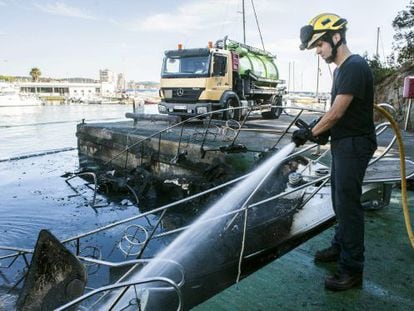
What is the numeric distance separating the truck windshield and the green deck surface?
1256cm

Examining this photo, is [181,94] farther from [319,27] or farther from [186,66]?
[319,27]

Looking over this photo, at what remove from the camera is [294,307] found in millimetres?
2672

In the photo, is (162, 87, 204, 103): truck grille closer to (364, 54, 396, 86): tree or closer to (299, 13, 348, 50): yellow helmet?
(364, 54, 396, 86): tree

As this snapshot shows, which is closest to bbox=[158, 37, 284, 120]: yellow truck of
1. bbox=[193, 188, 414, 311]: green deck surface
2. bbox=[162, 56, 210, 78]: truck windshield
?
bbox=[162, 56, 210, 78]: truck windshield

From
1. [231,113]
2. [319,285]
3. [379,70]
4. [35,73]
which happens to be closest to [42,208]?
[319,285]

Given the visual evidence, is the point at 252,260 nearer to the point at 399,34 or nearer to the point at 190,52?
the point at 190,52

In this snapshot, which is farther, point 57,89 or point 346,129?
point 57,89

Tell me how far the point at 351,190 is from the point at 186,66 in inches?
552

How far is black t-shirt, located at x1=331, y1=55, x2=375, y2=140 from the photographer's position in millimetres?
2508

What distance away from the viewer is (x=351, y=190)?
2.73m

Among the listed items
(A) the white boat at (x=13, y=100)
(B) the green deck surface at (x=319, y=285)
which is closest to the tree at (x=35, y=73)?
(A) the white boat at (x=13, y=100)

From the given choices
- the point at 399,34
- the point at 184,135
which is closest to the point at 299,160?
the point at 184,135

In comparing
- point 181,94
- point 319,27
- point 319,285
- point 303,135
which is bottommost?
point 319,285

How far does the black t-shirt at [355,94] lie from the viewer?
2508 mm
